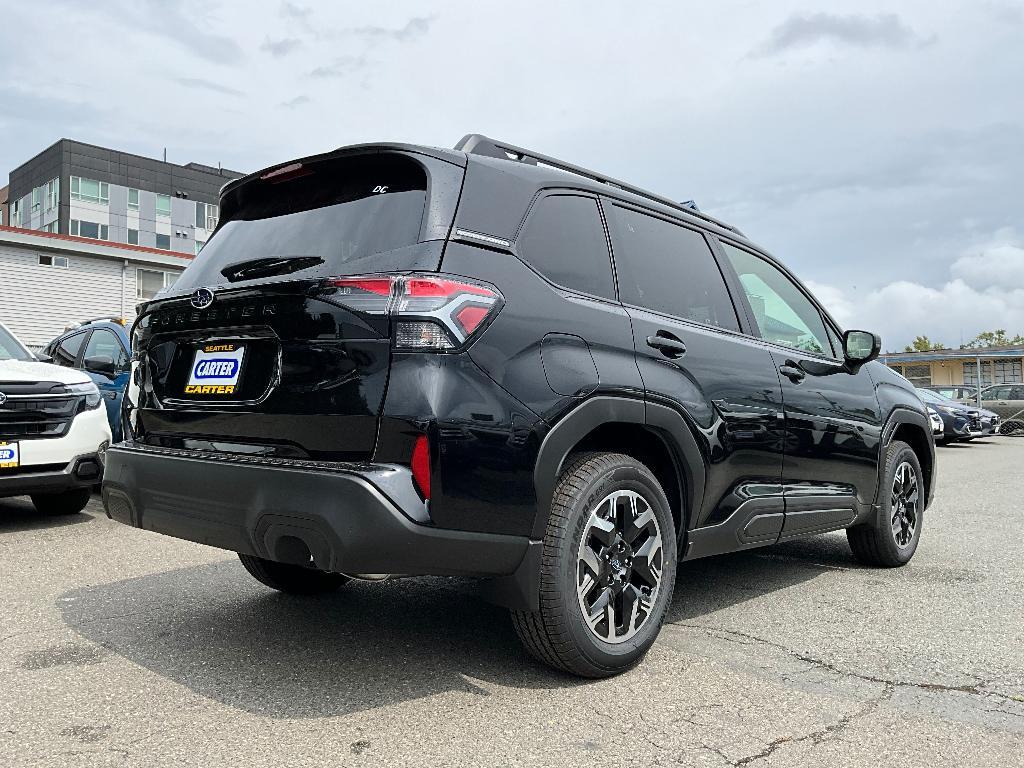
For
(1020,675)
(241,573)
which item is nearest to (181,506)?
(241,573)

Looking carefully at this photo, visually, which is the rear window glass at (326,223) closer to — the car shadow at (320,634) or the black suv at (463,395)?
the black suv at (463,395)

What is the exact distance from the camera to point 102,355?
8.57m

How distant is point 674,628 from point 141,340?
2557mm

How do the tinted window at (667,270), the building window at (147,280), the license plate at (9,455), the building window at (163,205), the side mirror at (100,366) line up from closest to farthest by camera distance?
the tinted window at (667,270) < the license plate at (9,455) < the side mirror at (100,366) < the building window at (147,280) < the building window at (163,205)

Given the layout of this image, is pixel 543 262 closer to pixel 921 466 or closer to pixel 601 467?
pixel 601 467

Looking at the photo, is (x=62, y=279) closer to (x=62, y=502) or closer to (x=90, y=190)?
(x=62, y=502)

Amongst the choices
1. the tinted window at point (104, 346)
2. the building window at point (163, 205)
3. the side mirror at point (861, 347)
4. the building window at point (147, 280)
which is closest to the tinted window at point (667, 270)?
the side mirror at point (861, 347)

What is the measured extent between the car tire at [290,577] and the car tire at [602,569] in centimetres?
154

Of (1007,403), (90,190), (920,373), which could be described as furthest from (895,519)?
(90,190)

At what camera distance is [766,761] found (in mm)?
2566

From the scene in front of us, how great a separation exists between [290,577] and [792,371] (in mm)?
2644

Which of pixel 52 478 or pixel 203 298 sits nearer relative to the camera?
pixel 203 298

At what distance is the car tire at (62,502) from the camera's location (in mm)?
7016

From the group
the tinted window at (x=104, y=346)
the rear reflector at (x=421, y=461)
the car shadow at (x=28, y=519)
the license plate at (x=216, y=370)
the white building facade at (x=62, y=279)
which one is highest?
the white building facade at (x=62, y=279)
